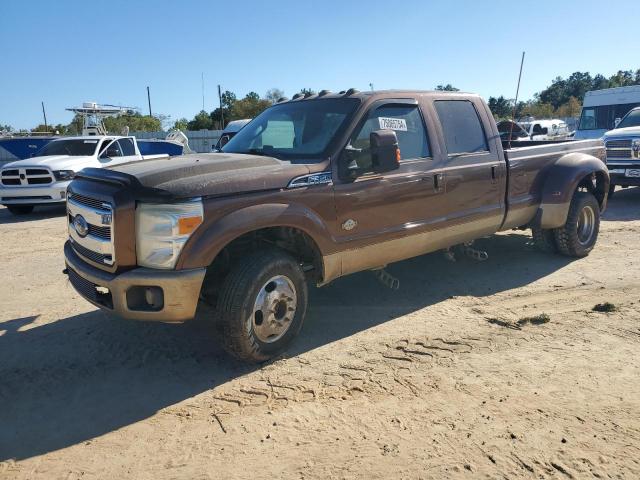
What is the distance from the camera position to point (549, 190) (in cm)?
615

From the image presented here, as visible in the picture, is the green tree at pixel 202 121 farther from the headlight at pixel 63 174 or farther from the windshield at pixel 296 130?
the windshield at pixel 296 130

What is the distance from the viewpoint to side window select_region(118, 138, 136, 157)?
13.3m

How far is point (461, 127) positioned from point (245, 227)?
2.88 meters

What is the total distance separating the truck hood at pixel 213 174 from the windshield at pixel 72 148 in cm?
953

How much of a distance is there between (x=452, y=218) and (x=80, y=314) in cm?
370

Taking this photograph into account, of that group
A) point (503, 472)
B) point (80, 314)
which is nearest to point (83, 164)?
point (80, 314)

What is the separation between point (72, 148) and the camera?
1270 cm

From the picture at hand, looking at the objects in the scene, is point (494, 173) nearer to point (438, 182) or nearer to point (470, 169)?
point (470, 169)

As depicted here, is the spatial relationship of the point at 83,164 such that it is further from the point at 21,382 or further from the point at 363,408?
the point at 363,408

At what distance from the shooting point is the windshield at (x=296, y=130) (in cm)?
439

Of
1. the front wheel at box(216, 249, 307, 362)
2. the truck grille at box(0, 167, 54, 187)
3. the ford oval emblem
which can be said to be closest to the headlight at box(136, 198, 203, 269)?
the front wheel at box(216, 249, 307, 362)

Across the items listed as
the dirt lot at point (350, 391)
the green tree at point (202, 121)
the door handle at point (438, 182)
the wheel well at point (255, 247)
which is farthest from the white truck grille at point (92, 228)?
the green tree at point (202, 121)

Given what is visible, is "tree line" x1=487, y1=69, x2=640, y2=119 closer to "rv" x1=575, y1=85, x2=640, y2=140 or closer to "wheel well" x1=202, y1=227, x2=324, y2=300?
"rv" x1=575, y1=85, x2=640, y2=140

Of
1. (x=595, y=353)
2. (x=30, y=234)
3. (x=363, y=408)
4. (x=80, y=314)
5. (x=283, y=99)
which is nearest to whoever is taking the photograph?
(x=363, y=408)
